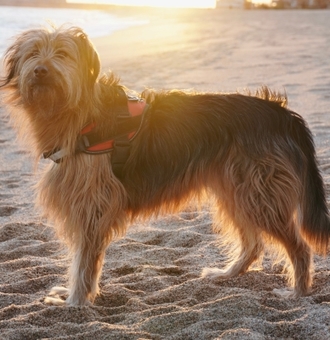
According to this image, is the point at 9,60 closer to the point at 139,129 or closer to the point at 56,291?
the point at 139,129

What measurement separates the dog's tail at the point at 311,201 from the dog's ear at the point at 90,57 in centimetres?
135

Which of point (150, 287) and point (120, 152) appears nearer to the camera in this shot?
point (120, 152)

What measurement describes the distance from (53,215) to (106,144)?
23.4 inches

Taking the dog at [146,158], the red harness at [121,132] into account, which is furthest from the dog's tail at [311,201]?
the red harness at [121,132]

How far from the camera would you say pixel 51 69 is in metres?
3.85

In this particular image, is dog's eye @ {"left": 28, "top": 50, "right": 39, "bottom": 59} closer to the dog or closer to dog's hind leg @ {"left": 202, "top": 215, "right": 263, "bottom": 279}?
the dog

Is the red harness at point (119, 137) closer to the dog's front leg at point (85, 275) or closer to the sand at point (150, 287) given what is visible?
the dog's front leg at point (85, 275)

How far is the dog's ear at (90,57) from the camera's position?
402cm

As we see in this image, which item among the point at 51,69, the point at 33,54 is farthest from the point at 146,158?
the point at 33,54

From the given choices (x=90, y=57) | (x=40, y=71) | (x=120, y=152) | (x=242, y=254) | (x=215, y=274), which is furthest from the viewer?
(x=242, y=254)

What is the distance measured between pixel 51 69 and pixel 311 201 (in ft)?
6.17

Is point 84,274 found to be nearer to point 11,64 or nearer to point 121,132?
point 121,132

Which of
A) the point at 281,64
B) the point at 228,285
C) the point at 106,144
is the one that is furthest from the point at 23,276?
the point at 281,64

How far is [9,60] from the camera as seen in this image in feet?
13.5
